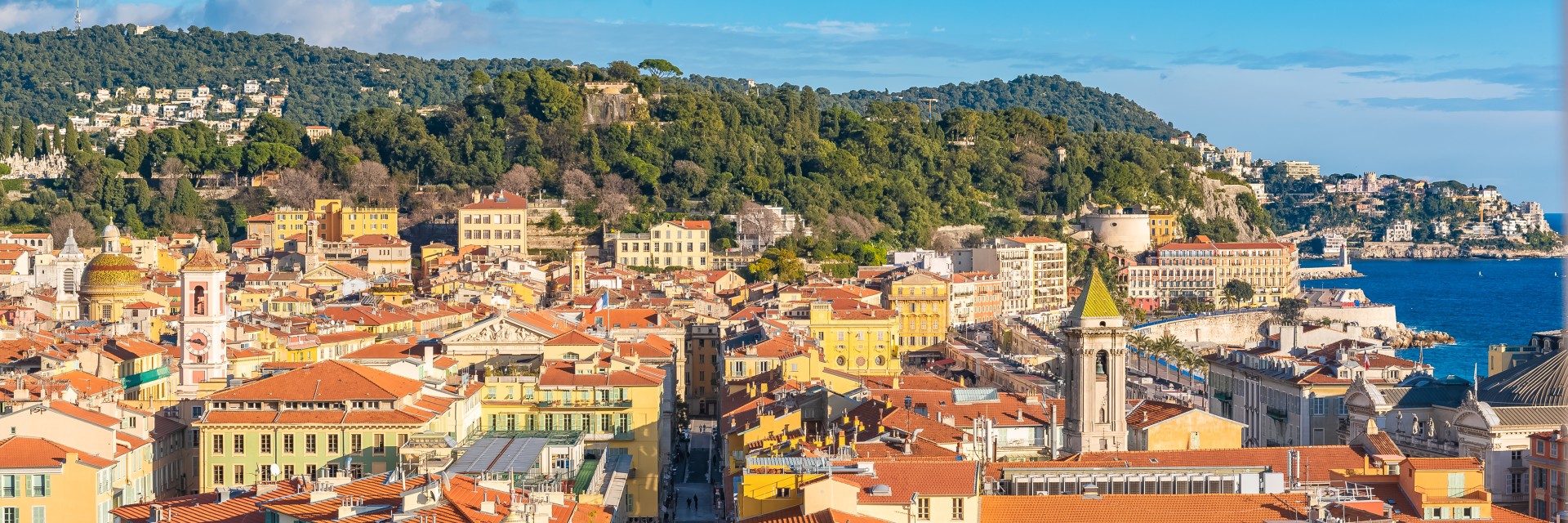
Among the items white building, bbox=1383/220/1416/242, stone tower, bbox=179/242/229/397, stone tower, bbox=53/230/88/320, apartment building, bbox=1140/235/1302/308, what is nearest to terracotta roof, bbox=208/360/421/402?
stone tower, bbox=179/242/229/397

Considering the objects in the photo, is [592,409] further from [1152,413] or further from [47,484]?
[47,484]

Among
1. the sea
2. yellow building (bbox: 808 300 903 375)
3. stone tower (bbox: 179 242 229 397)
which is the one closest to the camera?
stone tower (bbox: 179 242 229 397)

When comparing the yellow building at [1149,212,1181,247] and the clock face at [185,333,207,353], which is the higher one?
the yellow building at [1149,212,1181,247]

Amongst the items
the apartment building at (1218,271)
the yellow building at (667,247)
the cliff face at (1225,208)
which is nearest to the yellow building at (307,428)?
the yellow building at (667,247)

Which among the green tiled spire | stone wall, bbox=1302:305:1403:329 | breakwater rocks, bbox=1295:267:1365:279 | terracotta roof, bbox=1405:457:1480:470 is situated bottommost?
stone wall, bbox=1302:305:1403:329

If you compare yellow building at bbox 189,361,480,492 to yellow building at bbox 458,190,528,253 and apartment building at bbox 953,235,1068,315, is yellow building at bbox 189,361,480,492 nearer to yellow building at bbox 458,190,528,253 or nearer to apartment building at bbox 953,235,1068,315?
yellow building at bbox 458,190,528,253

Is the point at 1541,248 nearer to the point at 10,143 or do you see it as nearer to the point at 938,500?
the point at 10,143
